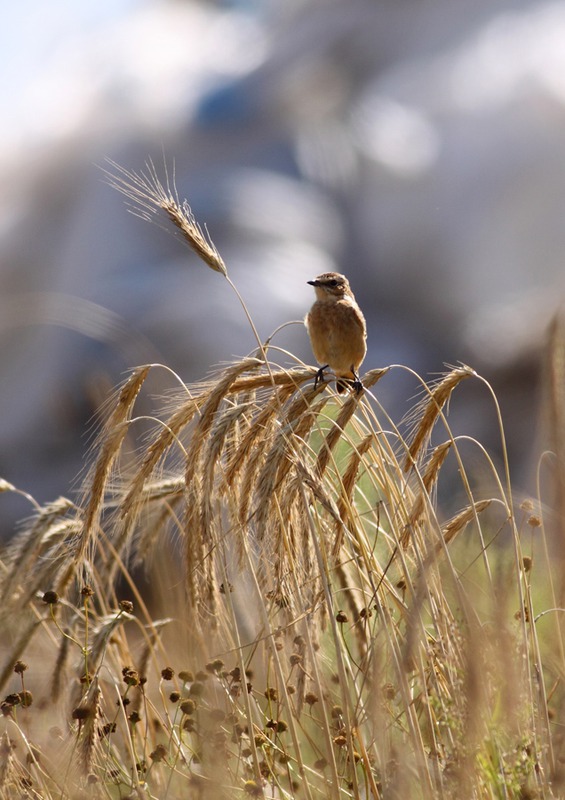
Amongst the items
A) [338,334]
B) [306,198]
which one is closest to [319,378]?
[338,334]

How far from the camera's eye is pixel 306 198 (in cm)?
1492

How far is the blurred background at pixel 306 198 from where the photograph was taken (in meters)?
12.5

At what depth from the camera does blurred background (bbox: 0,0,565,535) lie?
12.5m

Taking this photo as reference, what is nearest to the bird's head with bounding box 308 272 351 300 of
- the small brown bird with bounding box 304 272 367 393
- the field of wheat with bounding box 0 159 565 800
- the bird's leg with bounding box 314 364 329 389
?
the small brown bird with bounding box 304 272 367 393

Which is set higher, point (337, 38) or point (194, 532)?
point (337, 38)

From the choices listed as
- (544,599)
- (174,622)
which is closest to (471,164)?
(544,599)

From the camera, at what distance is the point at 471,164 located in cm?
1502

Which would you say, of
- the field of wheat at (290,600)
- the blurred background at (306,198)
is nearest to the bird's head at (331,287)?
the field of wheat at (290,600)

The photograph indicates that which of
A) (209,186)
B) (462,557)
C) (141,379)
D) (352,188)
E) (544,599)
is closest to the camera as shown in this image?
(141,379)

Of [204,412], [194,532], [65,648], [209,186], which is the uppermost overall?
[209,186]

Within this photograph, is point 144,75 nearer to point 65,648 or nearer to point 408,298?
point 408,298

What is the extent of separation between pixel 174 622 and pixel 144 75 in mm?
14708

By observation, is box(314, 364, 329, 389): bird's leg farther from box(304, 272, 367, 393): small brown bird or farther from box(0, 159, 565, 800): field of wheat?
box(304, 272, 367, 393): small brown bird

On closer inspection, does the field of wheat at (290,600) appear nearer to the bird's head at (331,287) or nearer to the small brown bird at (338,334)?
the small brown bird at (338,334)
